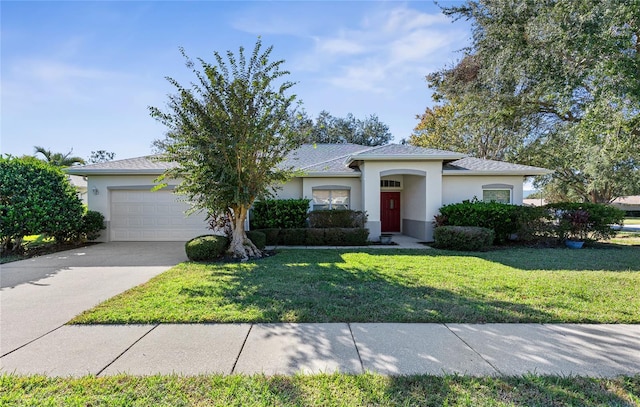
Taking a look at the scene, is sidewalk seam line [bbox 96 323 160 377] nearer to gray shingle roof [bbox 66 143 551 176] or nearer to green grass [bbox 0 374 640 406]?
green grass [bbox 0 374 640 406]

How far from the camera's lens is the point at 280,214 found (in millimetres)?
12305

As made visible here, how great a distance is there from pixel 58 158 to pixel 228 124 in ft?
72.5

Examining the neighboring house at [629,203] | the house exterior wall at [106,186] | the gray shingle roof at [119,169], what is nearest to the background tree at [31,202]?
the gray shingle roof at [119,169]

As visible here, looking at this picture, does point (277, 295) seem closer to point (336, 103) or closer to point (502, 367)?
point (502, 367)

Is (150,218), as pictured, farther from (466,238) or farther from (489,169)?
(489,169)

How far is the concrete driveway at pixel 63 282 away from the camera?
14.0ft

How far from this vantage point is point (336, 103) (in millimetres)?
17734

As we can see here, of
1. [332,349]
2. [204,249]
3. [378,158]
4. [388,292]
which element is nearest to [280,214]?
[204,249]

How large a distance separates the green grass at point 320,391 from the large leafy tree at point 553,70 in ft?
28.2

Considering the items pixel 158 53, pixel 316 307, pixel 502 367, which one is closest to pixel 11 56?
pixel 158 53

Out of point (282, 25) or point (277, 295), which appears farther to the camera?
point (282, 25)

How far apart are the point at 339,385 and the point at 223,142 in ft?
23.0

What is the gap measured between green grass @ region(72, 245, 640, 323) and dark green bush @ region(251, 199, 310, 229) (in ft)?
11.8

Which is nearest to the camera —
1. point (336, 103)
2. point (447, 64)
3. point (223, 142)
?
point (223, 142)
